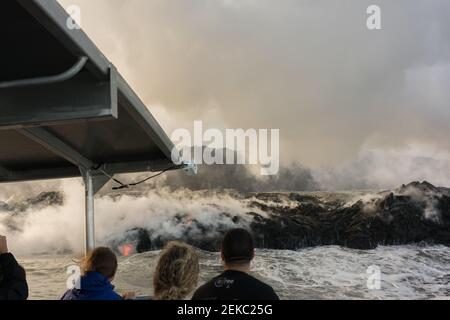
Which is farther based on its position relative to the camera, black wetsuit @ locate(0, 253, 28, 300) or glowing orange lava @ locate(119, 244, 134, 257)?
glowing orange lava @ locate(119, 244, 134, 257)

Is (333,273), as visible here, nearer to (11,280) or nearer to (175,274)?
(11,280)

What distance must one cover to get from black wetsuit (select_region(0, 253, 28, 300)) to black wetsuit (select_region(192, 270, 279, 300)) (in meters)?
1.03

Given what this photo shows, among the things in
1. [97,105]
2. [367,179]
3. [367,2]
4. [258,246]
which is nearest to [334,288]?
[258,246]

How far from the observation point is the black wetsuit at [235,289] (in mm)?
1722

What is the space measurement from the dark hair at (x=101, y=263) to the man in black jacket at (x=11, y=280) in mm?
434

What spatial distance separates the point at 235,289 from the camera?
5.75 ft

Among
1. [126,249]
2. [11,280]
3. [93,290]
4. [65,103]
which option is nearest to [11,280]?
[11,280]

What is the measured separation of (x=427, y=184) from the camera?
9609 millimetres

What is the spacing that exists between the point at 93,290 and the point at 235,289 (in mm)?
675

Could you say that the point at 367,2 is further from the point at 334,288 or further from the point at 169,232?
the point at 169,232

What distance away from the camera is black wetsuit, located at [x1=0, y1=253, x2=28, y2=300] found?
7.68 feet

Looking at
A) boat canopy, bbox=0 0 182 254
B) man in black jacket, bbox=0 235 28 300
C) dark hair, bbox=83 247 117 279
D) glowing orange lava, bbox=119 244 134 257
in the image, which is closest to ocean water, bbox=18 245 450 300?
glowing orange lava, bbox=119 244 134 257

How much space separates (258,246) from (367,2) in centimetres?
491

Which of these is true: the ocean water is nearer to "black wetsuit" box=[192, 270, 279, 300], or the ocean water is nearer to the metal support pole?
the metal support pole
